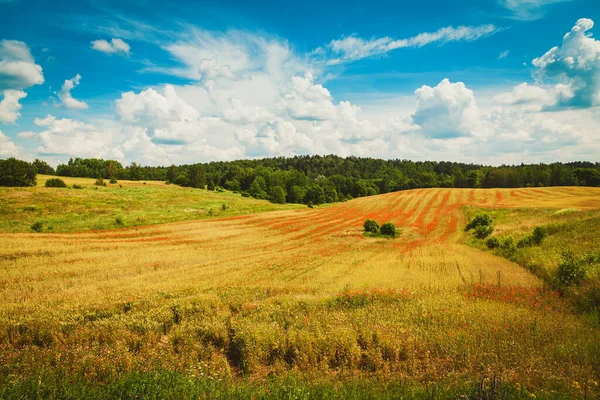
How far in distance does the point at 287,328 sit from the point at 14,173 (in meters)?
73.4

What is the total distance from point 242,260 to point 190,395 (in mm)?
19892

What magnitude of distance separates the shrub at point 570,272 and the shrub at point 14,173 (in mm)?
81019

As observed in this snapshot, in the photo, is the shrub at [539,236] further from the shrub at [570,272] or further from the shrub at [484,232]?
the shrub at [570,272]

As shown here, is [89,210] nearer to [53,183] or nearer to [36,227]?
[36,227]

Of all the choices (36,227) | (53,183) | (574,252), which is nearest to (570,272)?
(574,252)

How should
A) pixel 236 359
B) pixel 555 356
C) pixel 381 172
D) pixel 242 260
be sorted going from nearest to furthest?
pixel 555 356
pixel 236 359
pixel 242 260
pixel 381 172

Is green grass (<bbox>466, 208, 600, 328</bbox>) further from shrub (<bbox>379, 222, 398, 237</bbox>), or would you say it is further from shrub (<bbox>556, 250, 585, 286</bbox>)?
shrub (<bbox>379, 222, 398, 237</bbox>)

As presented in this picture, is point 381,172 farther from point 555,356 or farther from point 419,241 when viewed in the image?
point 555,356

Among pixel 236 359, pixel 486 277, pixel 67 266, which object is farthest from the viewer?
pixel 67 266

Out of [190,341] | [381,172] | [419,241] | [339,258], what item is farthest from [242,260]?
[381,172]

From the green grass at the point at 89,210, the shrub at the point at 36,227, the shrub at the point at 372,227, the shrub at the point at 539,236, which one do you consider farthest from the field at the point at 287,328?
the green grass at the point at 89,210

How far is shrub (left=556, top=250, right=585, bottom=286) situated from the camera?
13846 mm

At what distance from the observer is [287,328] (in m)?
10.5

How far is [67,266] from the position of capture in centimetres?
2183
